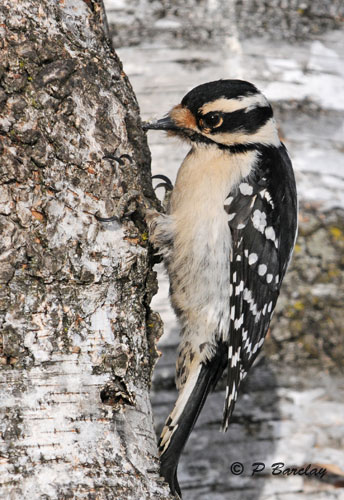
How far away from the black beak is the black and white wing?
38 cm

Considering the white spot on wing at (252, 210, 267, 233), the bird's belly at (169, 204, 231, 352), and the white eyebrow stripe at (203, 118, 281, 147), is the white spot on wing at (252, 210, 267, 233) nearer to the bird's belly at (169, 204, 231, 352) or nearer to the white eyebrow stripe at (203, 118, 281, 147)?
the bird's belly at (169, 204, 231, 352)

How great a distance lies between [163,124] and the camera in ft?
8.57

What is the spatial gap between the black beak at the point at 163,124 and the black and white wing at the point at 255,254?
0.38 metres

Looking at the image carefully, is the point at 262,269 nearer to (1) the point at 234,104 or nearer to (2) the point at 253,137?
(2) the point at 253,137

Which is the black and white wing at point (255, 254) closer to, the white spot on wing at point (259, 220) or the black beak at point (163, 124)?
the white spot on wing at point (259, 220)

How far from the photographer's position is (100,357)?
5.90 ft

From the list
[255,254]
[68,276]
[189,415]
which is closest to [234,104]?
[255,254]

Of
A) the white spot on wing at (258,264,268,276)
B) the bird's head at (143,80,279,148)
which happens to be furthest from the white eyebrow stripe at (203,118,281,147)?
the white spot on wing at (258,264,268,276)

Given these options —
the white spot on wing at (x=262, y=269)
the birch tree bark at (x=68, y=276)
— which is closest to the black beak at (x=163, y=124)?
the birch tree bark at (x=68, y=276)

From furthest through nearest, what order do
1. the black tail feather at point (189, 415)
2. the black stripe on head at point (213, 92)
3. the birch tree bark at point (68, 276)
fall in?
the black stripe on head at point (213, 92) < the black tail feather at point (189, 415) < the birch tree bark at point (68, 276)

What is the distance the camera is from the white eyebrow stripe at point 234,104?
2.55 meters

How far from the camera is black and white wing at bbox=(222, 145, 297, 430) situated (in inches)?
101

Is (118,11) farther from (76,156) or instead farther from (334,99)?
(76,156)

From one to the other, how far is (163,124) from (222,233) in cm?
51
